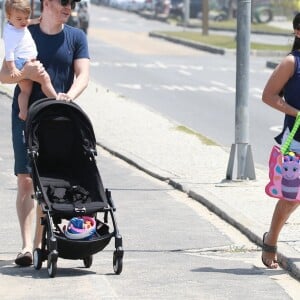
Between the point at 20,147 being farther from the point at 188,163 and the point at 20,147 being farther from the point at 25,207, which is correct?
the point at 188,163

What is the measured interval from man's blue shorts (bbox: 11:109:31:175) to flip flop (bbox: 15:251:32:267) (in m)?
0.58

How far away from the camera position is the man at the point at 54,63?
9.05 metres

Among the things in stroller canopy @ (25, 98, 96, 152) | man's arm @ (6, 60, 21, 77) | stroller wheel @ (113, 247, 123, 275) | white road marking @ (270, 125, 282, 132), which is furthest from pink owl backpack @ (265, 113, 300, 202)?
white road marking @ (270, 125, 282, 132)

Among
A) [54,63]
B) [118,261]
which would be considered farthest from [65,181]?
[54,63]

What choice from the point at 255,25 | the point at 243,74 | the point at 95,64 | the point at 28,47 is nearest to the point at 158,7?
the point at 255,25

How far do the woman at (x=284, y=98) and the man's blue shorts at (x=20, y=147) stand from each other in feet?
5.64

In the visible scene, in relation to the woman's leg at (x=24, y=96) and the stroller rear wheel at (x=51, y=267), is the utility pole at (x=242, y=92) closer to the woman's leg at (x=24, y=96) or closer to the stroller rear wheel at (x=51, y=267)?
the woman's leg at (x=24, y=96)

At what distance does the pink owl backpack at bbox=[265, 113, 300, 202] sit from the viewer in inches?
348

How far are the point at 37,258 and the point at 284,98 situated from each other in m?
2.05

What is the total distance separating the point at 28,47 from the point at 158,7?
68.3 metres

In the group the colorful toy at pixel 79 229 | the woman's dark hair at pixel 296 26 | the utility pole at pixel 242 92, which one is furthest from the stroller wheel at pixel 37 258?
the utility pole at pixel 242 92

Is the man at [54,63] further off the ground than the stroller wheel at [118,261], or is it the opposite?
the man at [54,63]

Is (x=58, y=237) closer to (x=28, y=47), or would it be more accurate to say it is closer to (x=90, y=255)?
(x=90, y=255)

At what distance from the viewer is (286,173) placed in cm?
884
